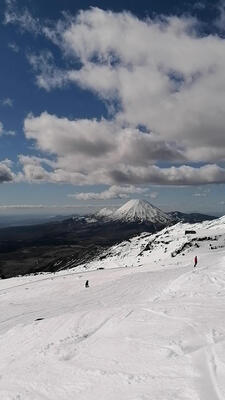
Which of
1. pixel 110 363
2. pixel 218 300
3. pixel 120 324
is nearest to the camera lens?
pixel 110 363

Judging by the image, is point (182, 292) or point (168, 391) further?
point (182, 292)

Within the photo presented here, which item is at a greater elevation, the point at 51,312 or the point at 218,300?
the point at 218,300

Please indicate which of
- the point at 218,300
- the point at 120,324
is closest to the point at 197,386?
the point at 120,324

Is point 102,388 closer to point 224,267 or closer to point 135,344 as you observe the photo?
point 135,344

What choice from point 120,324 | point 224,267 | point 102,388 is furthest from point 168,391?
point 224,267

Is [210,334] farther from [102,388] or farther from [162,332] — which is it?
[102,388]

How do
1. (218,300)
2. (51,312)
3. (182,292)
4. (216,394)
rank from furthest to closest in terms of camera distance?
(51,312), (182,292), (218,300), (216,394)

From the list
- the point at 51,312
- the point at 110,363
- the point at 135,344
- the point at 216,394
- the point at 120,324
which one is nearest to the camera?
the point at 216,394

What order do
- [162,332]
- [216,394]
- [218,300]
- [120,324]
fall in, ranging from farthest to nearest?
[218,300]
[120,324]
[162,332]
[216,394]

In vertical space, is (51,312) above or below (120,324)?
below
